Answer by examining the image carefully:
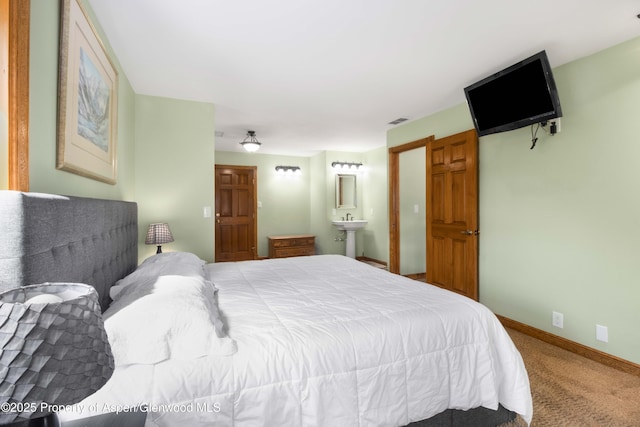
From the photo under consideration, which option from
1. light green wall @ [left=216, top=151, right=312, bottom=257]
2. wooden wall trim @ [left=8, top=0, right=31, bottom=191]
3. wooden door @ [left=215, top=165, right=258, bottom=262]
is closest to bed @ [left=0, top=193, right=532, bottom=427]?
wooden wall trim @ [left=8, top=0, right=31, bottom=191]

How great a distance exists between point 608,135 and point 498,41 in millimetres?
1147

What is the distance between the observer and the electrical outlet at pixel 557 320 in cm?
266

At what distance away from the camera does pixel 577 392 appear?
2010mm

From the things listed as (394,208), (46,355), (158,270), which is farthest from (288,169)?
(46,355)

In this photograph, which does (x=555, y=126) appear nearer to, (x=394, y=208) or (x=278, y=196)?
(x=394, y=208)

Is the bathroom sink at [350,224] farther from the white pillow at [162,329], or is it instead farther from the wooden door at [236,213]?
the white pillow at [162,329]

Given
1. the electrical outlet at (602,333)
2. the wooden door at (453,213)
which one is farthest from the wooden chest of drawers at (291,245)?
the electrical outlet at (602,333)

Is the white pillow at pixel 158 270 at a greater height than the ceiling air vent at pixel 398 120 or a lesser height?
lesser

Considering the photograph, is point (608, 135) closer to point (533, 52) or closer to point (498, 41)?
point (533, 52)

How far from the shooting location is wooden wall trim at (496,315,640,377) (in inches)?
89.0

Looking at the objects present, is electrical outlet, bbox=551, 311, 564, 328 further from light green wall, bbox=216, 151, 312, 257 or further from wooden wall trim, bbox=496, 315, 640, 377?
light green wall, bbox=216, 151, 312, 257

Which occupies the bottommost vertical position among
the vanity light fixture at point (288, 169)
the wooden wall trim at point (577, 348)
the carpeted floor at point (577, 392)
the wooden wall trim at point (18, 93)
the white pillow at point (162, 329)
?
the carpeted floor at point (577, 392)

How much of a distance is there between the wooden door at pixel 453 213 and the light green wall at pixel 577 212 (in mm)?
171

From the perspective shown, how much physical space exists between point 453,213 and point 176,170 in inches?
126
